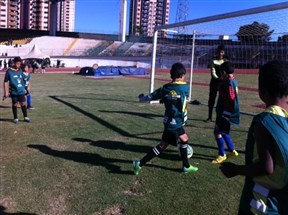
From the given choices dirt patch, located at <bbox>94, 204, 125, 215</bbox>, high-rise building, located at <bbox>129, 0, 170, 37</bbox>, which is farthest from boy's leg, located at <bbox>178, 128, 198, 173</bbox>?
high-rise building, located at <bbox>129, 0, 170, 37</bbox>

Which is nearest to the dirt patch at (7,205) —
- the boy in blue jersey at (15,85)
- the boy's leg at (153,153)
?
the boy's leg at (153,153)

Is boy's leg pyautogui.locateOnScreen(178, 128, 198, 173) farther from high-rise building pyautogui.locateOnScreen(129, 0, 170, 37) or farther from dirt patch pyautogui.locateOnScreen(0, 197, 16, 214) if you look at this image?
high-rise building pyautogui.locateOnScreen(129, 0, 170, 37)

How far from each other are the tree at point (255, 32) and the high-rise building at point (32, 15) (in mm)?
130991

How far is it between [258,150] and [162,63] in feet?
82.2

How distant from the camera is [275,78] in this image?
7.36 ft

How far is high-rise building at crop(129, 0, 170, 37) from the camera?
12638 cm

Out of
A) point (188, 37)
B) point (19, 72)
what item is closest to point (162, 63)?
point (188, 37)

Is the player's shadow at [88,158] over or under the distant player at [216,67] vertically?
under

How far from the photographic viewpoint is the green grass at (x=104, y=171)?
181 inches

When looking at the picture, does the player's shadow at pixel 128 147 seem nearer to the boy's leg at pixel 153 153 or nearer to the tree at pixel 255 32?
the boy's leg at pixel 153 153

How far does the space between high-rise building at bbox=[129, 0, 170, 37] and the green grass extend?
4639 inches

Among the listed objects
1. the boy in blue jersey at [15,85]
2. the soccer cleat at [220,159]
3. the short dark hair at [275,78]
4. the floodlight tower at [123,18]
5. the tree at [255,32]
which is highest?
the floodlight tower at [123,18]

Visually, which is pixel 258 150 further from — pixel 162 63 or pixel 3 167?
pixel 162 63

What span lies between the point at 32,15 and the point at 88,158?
511ft
